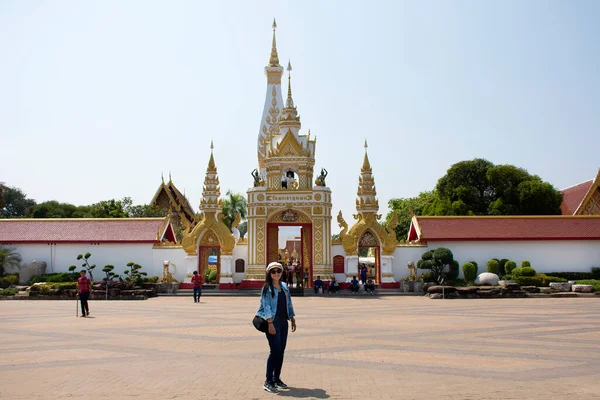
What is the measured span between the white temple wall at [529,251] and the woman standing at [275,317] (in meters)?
24.4

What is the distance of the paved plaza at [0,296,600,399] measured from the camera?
7516 millimetres

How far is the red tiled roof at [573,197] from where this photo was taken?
140ft

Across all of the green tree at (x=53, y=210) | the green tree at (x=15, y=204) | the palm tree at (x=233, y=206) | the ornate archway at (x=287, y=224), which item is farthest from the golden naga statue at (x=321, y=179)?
the green tree at (x=15, y=204)

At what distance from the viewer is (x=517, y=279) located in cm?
2759

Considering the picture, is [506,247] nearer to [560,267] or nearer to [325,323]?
[560,267]

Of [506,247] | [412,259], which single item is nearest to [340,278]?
[412,259]

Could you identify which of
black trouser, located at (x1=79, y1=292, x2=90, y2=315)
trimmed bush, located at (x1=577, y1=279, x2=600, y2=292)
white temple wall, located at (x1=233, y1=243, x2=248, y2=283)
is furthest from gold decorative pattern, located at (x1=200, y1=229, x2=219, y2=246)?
→ trimmed bush, located at (x1=577, y1=279, x2=600, y2=292)

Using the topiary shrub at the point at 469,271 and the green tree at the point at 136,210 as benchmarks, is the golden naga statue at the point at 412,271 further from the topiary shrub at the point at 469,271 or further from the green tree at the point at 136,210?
the green tree at the point at 136,210

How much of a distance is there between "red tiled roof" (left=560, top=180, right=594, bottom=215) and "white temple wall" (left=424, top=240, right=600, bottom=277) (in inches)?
483

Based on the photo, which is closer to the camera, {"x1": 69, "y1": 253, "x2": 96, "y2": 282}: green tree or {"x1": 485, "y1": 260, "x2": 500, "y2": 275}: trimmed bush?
{"x1": 69, "y1": 253, "x2": 96, "y2": 282}: green tree

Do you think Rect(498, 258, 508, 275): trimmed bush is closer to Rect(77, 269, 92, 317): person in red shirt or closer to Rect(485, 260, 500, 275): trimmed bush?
Rect(485, 260, 500, 275): trimmed bush

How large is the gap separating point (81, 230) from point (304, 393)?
2789 cm

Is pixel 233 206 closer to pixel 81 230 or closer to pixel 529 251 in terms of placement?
pixel 81 230

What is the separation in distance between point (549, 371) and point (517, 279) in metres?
20.0
